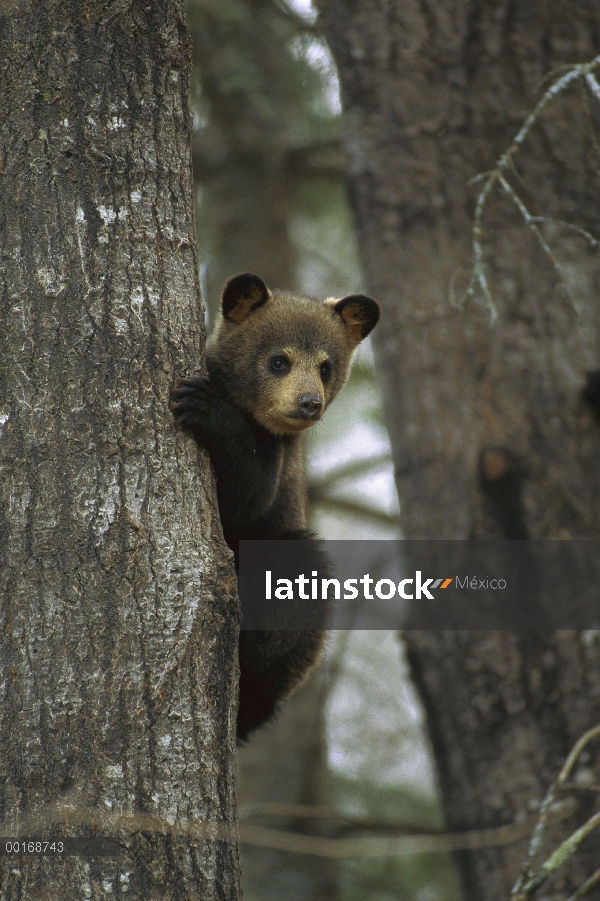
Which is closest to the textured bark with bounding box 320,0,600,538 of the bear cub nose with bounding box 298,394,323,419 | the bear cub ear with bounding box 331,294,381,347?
the bear cub ear with bounding box 331,294,381,347

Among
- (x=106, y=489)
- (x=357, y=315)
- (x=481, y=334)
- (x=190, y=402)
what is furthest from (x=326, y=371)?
(x=106, y=489)

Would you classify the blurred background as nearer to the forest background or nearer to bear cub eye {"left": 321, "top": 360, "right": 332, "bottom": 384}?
the forest background

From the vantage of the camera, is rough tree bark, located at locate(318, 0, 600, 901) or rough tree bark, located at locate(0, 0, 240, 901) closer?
rough tree bark, located at locate(0, 0, 240, 901)

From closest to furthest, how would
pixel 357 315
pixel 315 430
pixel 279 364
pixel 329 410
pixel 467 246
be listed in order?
pixel 279 364, pixel 357 315, pixel 315 430, pixel 467 246, pixel 329 410

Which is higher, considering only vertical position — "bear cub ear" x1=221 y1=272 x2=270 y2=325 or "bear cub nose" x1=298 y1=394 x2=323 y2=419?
"bear cub ear" x1=221 y1=272 x2=270 y2=325

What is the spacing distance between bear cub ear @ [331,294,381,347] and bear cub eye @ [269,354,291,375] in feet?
2.08

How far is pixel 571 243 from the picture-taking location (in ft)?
16.5

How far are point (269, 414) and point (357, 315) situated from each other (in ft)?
3.52

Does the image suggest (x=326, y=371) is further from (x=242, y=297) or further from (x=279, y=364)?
(x=242, y=297)

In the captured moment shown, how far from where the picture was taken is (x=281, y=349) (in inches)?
153

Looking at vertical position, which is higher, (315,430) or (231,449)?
(315,430)

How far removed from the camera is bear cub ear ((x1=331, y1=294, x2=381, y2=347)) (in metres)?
4.32

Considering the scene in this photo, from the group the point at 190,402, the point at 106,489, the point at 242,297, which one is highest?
the point at 242,297
